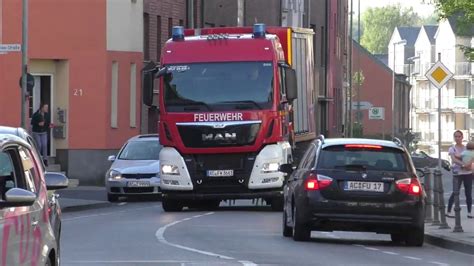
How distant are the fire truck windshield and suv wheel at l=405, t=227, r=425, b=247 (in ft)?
25.1

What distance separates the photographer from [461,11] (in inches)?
2245

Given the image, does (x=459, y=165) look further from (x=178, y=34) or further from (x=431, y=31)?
(x=431, y=31)

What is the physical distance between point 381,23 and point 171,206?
161536mm

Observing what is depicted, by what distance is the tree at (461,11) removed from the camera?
53562mm

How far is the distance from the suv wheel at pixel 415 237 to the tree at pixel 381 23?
16690cm

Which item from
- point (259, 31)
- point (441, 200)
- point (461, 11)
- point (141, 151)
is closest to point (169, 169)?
point (259, 31)

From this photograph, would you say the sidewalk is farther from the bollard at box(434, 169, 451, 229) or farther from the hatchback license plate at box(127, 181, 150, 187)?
the hatchback license plate at box(127, 181, 150, 187)

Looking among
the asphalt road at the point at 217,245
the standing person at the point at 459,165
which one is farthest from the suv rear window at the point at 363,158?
the standing person at the point at 459,165

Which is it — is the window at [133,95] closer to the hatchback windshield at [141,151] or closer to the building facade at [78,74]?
the building facade at [78,74]

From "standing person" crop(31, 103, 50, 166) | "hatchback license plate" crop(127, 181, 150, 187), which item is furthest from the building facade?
"hatchback license plate" crop(127, 181, 150, 187)

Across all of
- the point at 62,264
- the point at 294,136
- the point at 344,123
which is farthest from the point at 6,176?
the point at 344,123

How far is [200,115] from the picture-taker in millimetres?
28234

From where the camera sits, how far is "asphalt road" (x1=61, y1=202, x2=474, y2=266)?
1748cm

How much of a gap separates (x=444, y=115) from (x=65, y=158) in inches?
3374
